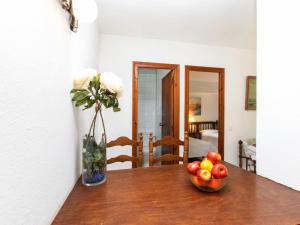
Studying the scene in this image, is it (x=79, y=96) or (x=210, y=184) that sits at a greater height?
(x=79, y=96)

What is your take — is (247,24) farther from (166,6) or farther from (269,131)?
(269,131)

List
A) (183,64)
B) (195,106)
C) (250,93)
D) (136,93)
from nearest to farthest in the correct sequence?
1. (136,93)
2. (183,64)
3. (250,93)
4. (195,106)

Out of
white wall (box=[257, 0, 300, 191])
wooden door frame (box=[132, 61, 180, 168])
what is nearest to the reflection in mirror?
wooden door frame (box=[132, 61, 180, 168])

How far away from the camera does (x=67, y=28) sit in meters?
0.88

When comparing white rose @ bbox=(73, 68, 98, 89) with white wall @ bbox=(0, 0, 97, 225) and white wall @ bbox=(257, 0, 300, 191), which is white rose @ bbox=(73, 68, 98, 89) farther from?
white wall @ bbox=(257, 0, 300, 191)

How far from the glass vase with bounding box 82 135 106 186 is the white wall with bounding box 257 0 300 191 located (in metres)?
1.25

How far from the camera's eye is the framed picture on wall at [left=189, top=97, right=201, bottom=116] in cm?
→ 453

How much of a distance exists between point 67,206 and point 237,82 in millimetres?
3338

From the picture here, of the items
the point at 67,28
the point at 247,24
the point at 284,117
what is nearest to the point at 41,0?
the point at 67,28

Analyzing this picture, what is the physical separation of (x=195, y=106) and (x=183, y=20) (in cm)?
265

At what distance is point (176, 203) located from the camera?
827mm

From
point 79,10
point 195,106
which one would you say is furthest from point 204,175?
point 195,106

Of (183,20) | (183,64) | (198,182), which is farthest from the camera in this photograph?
(183,64)

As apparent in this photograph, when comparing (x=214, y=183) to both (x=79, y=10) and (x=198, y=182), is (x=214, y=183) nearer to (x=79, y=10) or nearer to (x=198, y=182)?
(x=198, y=182)
